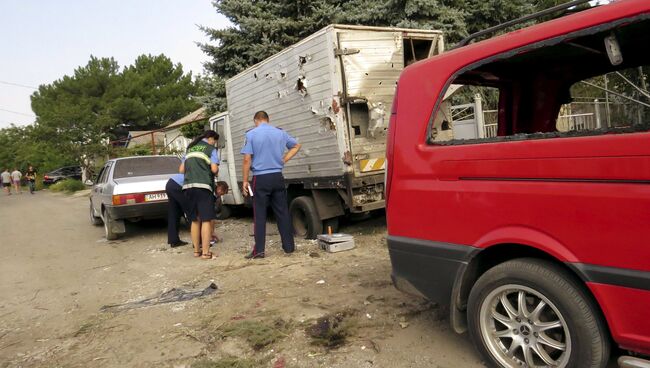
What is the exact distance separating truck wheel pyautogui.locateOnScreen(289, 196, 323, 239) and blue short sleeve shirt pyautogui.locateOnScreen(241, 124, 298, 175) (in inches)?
45.3

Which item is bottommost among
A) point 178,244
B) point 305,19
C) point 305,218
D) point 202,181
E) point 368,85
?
point 178,244

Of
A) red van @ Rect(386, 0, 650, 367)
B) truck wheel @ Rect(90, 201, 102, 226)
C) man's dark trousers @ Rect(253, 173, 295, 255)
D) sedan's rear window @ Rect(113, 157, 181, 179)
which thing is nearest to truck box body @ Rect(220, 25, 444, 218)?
man's dark trousers @ Rect(253, 173, 295, 255)

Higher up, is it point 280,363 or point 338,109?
point 338,109

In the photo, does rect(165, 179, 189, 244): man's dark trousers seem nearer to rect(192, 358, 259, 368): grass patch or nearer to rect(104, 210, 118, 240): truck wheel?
rect(104, 210, 118, 240): truck wheel

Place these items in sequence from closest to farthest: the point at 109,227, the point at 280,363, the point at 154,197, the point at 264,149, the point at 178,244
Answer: the point at 280,363 < the point at 264,149 < the point at 178,244 < the point at 154,197 < the point at 109,227

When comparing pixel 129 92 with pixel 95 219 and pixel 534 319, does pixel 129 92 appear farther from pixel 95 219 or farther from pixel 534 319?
pixel 534 319

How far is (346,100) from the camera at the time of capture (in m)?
6.34

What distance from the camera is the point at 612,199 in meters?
2.22

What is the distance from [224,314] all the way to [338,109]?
10.4 ft

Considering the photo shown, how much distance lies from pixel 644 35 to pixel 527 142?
107 centimetres

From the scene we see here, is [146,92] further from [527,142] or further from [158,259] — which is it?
[527,142]

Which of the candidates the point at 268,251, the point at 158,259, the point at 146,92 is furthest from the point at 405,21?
the point at 146,92

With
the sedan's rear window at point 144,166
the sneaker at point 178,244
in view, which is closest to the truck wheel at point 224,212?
the sedan's rear window at point 144,166

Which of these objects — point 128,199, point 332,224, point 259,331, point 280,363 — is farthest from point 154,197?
point 280,363
